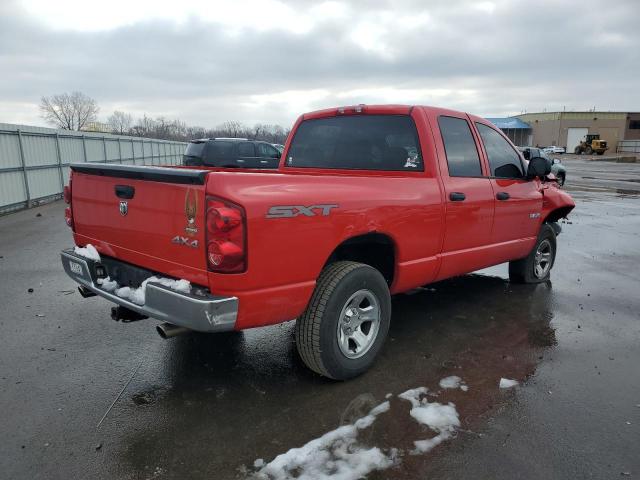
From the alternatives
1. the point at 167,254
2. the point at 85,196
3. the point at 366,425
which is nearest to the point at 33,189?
the point at 85,196

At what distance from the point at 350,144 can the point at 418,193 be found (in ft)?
3.25

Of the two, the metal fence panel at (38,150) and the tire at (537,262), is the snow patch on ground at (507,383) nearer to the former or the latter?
the tire at (537,262)

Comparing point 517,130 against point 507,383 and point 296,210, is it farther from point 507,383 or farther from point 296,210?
point 296,210

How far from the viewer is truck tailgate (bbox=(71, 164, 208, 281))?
264cm

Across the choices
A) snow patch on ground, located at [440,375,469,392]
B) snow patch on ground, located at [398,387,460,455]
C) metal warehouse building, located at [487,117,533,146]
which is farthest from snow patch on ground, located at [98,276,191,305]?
metal warehouse building, located at [487,117,533,146]

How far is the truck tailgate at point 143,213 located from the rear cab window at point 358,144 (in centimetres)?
183

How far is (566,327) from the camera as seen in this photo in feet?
14.9

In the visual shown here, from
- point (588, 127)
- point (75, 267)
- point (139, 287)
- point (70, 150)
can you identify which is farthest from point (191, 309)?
point (588, 127)

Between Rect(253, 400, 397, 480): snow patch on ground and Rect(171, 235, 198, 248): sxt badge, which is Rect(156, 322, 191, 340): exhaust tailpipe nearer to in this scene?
Rect(171, 235, 198, 248): sxt badge

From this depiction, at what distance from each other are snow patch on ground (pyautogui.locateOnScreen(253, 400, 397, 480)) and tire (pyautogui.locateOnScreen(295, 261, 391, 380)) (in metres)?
0.56

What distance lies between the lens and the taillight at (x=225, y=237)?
253 cm

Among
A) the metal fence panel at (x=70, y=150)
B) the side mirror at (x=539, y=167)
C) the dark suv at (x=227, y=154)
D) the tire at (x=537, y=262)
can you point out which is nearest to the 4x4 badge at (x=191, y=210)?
the side mirror at (x=539, y=167)

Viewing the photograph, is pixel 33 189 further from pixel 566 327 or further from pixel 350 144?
pixel 566 327

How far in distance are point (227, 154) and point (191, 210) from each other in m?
12.7
